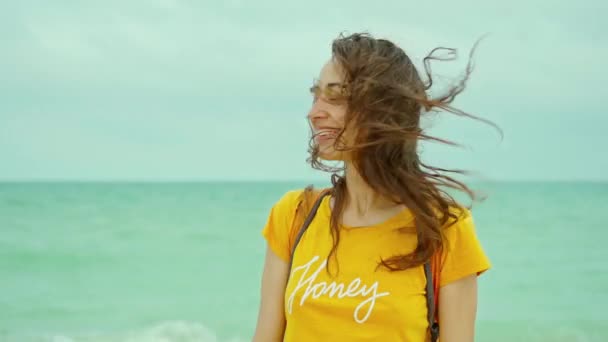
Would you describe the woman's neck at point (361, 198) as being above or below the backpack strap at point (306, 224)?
above

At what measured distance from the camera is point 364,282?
229 centimetres

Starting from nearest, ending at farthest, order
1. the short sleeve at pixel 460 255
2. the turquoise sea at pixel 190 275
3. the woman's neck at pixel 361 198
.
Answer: the short sleeve at pixel 460 255 < the woman's neck at pixel 361 198 < the turquoise sea at pixel 190 275

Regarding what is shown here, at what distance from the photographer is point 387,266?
7.46 ft

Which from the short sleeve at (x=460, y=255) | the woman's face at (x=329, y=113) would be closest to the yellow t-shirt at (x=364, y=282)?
the short sleeve at (x=460, y=255)

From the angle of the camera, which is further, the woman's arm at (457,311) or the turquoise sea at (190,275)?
the turquoise sea at (190,275)

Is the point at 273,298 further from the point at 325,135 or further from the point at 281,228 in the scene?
the point at 325,135

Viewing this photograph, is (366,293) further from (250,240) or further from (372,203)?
(250,240)

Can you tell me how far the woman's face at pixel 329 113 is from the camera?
2275mm

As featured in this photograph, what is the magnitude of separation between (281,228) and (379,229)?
29 cm

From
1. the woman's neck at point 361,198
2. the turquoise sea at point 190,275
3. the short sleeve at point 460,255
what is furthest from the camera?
the turquoise sea at point 190,275

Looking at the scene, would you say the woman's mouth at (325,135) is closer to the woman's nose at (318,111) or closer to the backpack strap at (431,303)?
the woman's nose at (318,111)

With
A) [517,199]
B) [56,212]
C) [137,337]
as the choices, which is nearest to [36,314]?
[137,337]

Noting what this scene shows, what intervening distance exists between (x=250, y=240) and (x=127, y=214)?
22.1 ft

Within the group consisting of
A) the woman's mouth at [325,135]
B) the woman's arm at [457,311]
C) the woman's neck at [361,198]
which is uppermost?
the woman's mouth at [325,135]
